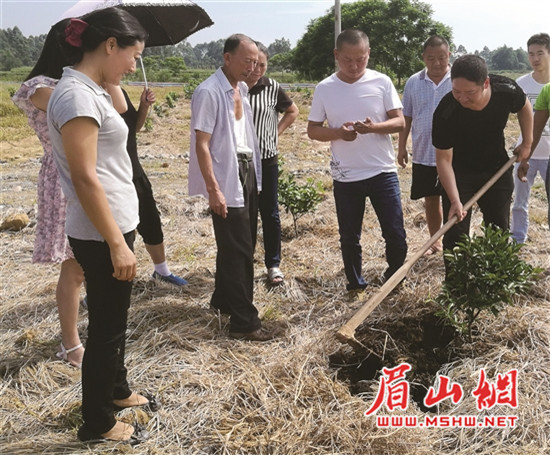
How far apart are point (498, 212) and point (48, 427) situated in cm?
280

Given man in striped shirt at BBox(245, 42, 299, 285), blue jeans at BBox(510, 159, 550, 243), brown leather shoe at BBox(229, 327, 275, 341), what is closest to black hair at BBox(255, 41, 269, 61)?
man in striped shirt at BBox(245, 42, 299, 285)

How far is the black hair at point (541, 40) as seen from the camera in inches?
161

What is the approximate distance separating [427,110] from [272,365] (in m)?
2.37

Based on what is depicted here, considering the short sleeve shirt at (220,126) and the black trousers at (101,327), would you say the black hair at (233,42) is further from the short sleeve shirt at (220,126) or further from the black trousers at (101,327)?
the black trousers at (101,327)

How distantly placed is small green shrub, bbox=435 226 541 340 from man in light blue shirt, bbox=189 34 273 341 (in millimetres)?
1069

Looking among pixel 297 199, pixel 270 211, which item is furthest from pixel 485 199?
pixel 297 199

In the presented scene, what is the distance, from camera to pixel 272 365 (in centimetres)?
282

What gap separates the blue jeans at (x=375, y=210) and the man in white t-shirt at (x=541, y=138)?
3.56ft

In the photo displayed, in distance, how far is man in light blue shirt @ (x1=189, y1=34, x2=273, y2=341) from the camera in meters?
2.90

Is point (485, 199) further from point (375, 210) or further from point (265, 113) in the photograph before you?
point (265, 113)

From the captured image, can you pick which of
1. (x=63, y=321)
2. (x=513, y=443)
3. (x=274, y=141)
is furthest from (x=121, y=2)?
(x=513, y=443)

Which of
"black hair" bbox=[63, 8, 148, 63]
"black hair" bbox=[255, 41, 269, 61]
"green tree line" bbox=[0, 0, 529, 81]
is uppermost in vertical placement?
"green tree line" bbox=[0, 0, 529, 81]

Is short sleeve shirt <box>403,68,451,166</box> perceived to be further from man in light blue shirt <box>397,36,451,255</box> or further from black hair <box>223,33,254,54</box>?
black hair <box>223,33,254,54</box>

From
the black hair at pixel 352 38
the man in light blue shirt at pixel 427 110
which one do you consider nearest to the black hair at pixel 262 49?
the black hair at pixel 352 38
